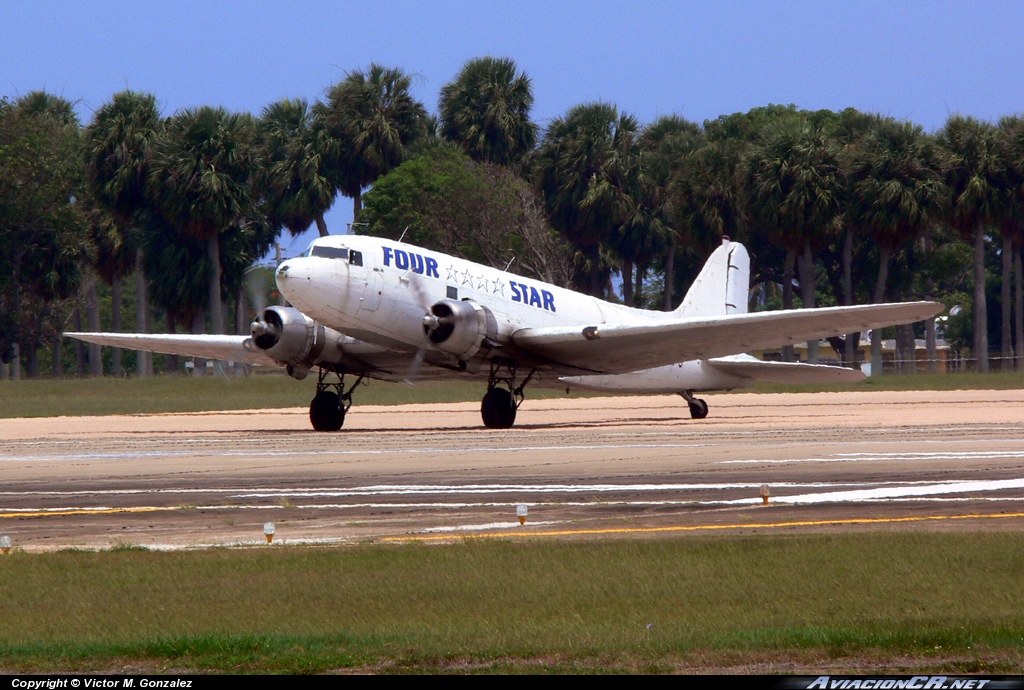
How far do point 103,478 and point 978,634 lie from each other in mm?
14775

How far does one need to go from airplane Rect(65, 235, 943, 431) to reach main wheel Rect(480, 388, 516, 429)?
0.02 meters

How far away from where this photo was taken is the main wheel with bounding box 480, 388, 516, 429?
32375 millimetres

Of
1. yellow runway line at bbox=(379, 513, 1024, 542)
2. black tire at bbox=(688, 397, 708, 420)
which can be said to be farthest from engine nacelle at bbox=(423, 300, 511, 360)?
yellow runway line at bbox=(379, 513, 1024, 542)

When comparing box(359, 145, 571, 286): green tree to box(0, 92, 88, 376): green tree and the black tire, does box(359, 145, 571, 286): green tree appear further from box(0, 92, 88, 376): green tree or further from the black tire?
the black tire

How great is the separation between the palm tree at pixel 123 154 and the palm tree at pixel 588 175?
25204 millimetres

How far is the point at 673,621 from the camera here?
8359mm

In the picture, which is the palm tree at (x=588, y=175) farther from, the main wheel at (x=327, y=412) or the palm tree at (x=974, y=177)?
the main wheel at (x=327, y=412)

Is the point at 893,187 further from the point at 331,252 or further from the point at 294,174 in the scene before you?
the point at 331,252

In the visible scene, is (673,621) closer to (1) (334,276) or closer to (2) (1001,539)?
(2) (1001,539)

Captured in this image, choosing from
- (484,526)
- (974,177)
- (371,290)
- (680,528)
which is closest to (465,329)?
(371,290)

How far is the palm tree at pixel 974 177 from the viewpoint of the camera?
74438 millimetres

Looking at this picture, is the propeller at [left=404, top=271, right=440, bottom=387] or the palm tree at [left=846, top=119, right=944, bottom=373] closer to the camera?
the propeller at [left=404, top=271, right=440, bottom=387]

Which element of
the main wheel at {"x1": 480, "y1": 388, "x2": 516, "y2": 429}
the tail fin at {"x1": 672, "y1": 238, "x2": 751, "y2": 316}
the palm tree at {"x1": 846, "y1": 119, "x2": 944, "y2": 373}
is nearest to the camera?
the main wheel at {"x1": 480, "y1": 388, "x2": 516, "y2": 429}

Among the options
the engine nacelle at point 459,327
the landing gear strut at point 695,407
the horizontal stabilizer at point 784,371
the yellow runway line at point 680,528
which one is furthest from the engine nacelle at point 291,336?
the yellow runway line at point 680,528
